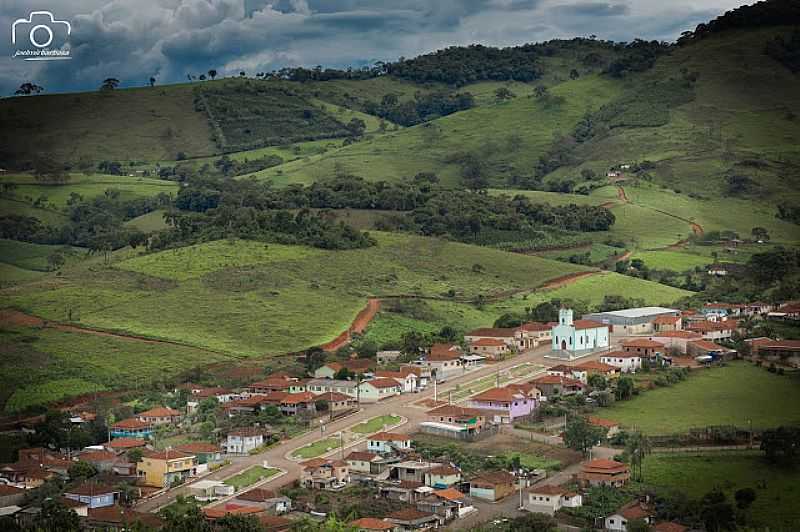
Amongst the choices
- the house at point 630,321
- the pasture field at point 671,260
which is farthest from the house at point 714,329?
the pasture field at point 671,260

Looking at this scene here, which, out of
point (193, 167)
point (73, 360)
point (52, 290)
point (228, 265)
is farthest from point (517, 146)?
point (73, 360)

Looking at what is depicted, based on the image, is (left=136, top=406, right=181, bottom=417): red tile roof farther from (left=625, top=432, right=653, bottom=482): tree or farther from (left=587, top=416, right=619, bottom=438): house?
(left=625, top=432, right=653, bottom=482): tree

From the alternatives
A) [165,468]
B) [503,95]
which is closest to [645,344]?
[165,468]

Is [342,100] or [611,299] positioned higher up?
[342,100]

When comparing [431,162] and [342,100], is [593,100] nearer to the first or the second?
[431,162]

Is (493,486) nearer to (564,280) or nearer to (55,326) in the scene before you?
(55,326)
